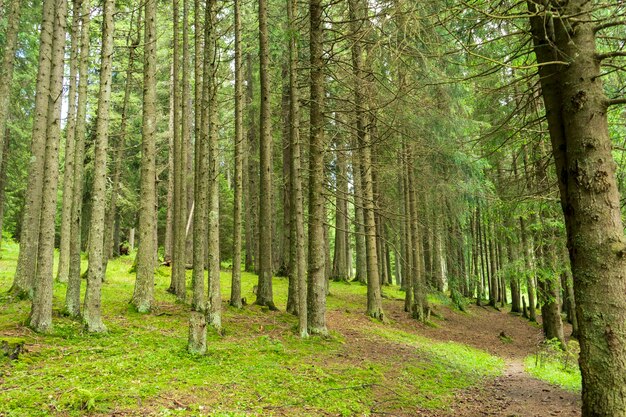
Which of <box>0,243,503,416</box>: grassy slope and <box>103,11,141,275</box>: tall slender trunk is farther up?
<box>103,11,141,275</box>: tall slender trunk

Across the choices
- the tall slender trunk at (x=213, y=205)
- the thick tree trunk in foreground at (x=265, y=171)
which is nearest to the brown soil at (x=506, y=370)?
the thick tree trunk in foreground at (x=265, y=171)

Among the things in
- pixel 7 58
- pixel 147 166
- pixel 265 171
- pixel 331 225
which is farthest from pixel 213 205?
pixel 7 58

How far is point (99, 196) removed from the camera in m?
7.31

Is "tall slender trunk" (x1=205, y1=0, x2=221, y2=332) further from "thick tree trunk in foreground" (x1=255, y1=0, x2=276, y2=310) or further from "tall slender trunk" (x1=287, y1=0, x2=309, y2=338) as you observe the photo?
"thick tree trunk in foreground" (x1=255, y1=0, x2=276, y2=310)

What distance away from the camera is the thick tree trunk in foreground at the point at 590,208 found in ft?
10.6

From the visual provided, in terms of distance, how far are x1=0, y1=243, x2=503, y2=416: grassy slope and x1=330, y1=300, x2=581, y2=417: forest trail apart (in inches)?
13.8

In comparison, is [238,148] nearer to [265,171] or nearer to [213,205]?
[265,171]

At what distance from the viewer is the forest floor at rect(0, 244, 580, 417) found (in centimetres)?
475

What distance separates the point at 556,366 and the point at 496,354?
201 centimetres

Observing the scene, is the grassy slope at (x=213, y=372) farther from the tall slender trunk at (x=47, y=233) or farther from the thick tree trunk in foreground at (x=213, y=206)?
the thick tree trunk in foreground at (x=213, y=206)

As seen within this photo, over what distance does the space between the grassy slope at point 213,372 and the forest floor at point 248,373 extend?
2 centimetres

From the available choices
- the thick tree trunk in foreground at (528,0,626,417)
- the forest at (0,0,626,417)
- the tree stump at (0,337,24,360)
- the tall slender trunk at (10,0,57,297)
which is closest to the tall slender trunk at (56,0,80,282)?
the forest at (0,0,626,417)

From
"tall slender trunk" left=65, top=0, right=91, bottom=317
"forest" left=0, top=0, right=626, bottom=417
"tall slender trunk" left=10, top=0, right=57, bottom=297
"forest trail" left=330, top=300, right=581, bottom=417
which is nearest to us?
"forest" left=0, top=0, right=626, bottom=417

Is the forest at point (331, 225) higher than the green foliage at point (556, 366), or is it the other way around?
the forest at point (331, 225)
